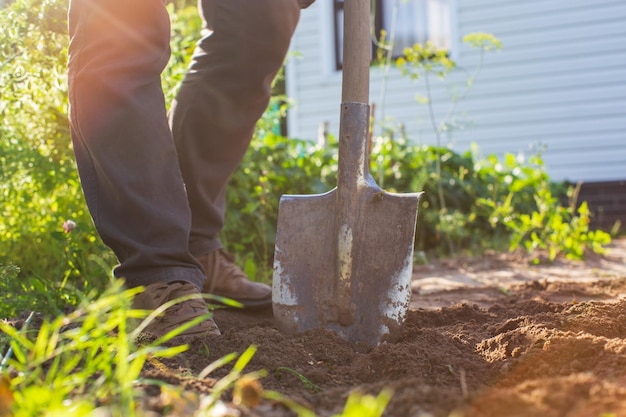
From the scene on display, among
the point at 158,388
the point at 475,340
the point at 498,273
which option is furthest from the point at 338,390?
the point at 498,273

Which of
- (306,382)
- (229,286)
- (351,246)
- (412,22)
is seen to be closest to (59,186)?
(229,286)

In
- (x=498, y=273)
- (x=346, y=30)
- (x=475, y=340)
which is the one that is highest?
(x=346, y=30)

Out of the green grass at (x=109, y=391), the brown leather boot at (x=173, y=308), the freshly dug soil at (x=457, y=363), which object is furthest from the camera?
the brown leather boot at (x=173, y=308)

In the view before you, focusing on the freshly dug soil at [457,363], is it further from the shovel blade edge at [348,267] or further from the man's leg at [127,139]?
the man's leg at [127,139]

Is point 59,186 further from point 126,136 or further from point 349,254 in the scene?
point 349,254

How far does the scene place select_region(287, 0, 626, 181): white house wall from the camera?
6.79 meters

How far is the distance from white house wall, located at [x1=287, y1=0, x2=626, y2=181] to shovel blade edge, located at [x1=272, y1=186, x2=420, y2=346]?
15.9 ft

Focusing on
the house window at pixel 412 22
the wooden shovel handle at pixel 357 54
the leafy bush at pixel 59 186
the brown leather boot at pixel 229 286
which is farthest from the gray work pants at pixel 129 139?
the house window at pixel 412 22

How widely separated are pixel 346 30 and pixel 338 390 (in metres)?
1.20

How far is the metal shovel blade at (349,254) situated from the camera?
1910 mm

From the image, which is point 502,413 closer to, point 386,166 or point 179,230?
point 179,230

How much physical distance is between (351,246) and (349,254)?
23 millimetres

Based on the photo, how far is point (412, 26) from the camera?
7.64 meters

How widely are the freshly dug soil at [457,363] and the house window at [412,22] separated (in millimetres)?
5636
